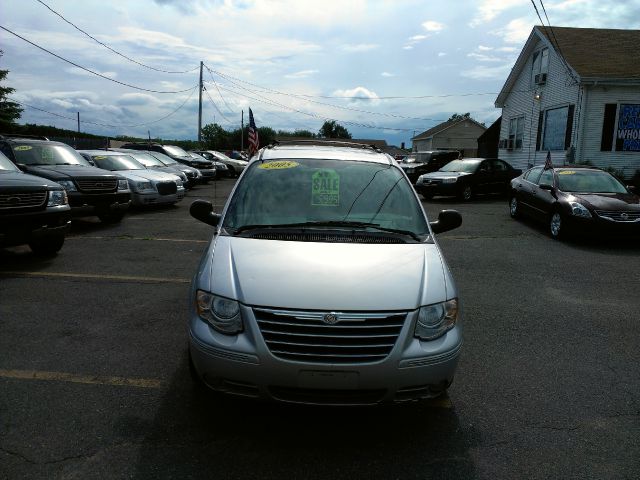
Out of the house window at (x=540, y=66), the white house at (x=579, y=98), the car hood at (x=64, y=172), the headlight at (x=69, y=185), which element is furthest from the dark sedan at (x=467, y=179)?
the headlight at (x=69, y=185)

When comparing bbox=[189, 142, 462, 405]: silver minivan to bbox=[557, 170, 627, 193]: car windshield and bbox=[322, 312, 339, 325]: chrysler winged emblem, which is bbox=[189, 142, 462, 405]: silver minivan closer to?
bbox=[322, 312, 339, 325]: chrysler winged emblem

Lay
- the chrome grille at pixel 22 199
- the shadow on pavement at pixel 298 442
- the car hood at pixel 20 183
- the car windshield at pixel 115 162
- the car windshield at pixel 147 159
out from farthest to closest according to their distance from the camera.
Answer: the car windshield at pixel 147 159, the car windshield at pixel 115 162, the car hood at pixel 20 183, the chrome grille at pixel 22 199, the shadow on pavement at pixel 298 442

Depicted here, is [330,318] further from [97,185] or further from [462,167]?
[462,167]

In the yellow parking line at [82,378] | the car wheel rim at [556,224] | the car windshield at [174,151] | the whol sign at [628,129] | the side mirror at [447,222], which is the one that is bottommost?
the yellow parking line at [82,378]

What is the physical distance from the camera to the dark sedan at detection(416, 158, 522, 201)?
1744cm

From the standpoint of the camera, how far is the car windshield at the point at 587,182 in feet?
35.0

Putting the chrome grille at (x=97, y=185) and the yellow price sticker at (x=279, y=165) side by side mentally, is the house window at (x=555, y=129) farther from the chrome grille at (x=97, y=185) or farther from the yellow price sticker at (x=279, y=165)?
the yellow price sticker at (x=279, y=165)

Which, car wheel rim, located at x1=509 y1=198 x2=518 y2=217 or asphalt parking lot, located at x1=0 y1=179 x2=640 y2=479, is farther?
car wheel rim, located at x1=509 y1=198 x2=518 y2=217

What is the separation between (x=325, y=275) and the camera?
2.99 metres

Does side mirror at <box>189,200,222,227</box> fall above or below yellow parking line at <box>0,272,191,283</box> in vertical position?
above

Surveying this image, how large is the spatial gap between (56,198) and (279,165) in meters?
4.67

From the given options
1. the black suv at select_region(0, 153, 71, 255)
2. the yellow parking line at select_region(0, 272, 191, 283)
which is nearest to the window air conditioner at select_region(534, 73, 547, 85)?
the yellow parking line at select_region(0, 272, 191, 283)

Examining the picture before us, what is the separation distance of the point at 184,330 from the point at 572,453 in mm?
3269

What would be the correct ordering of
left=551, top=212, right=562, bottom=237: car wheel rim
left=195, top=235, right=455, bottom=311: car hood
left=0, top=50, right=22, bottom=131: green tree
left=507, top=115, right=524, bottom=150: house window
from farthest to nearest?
1. left=0, top=50, right=22, bottom=131: green tree
2. left=507, top=115, right=524, bottom=150: house window
3. left=551, top=212, right=562, bottom=237: car wheel rim
4. left=195, top=235, right=455, bottom=311: car hood
